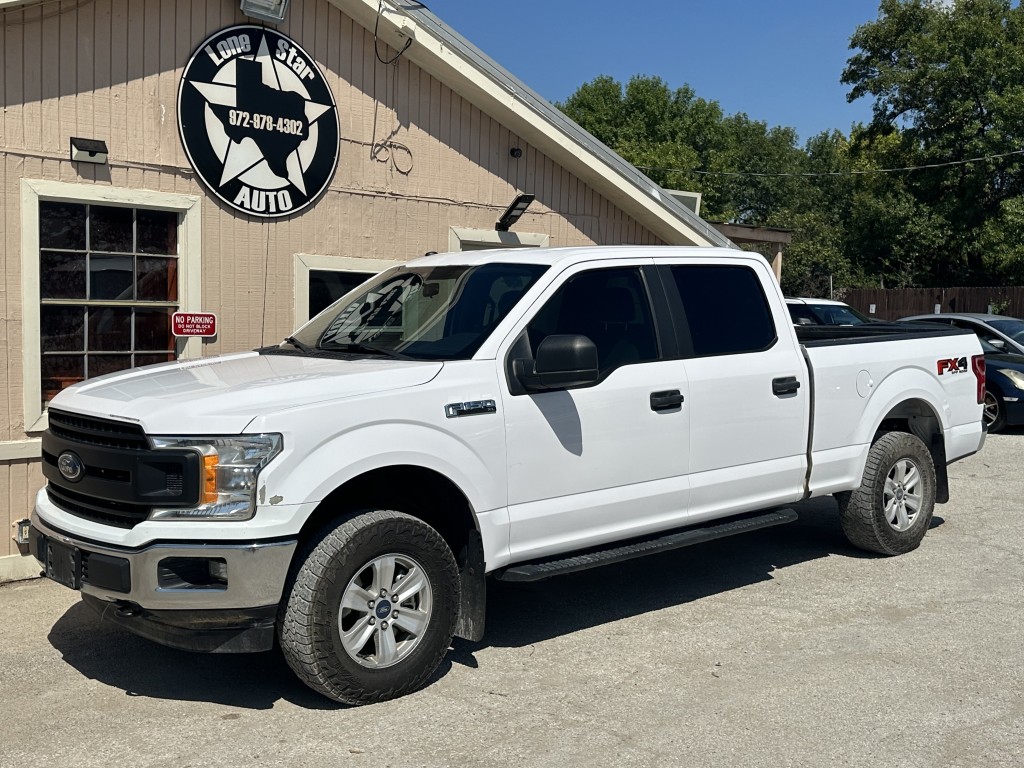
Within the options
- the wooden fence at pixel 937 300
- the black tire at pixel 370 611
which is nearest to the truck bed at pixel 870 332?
the black tire at pixel 370 611

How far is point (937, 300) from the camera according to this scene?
95.3 ft

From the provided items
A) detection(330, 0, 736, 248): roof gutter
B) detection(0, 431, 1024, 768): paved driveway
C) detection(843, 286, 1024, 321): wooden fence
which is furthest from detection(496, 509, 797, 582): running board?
detection(843, 286, 1024, 321): wooden fence

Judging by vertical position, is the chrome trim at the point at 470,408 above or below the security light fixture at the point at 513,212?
below

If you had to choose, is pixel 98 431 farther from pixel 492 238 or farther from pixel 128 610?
pixel 492 238

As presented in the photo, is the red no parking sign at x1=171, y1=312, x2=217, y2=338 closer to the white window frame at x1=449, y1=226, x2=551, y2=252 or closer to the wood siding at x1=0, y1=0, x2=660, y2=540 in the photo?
the wood siding at x1=0, y1=0, x2=660, y2=540

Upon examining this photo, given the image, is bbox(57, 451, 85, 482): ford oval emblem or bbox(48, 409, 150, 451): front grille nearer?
bbox(48, 409, 150, 451): front grille

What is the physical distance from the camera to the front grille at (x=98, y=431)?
4328 mm

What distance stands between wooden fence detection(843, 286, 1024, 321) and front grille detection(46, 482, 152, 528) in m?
25.9

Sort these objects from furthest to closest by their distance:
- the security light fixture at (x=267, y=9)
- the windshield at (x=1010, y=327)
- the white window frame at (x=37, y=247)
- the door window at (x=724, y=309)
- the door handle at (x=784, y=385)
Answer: the windshield at (x=1010, y=327), the security light fixture at (x=267, y=9), the white window frame at (x=37, y=247), the door handle at (x=784, y=385), the door window at (x=724, y=309)

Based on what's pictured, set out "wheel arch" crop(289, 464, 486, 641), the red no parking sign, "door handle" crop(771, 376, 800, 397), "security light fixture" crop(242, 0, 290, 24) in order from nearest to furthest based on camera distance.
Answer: "wheel arch" crop(289, 464, 486, 641), "door handle" crop(771, 376, 800, 397), the red no parking sign, "security light fixture" crop(242, 0, 290, 24)

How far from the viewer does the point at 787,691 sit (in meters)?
4.75

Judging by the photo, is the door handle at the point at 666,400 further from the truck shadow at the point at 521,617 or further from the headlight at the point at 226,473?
the headlight at the point at 226,473

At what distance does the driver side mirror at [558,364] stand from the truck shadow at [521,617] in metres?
1.44

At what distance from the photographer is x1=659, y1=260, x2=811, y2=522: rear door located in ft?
19.0
